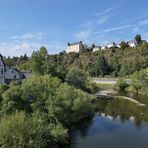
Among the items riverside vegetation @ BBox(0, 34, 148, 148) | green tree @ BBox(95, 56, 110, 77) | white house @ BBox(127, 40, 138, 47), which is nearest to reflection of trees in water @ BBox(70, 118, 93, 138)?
riverside vegetation @ BBox(0, 34, 148, 148)

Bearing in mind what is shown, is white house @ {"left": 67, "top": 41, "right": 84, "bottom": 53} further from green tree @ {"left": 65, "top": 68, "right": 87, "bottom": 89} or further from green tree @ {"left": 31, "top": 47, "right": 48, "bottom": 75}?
green tree @ {"left": 31, "top": 47, "right": 48, "bottom": 75}

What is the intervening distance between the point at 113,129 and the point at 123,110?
14.7m

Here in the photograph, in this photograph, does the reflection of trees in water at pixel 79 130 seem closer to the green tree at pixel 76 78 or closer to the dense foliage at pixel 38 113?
the dense foliage at pixel 38 113

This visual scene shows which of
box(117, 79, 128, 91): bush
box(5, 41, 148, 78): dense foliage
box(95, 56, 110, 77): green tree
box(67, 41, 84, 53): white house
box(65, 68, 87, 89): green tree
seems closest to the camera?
box(65, 68, 87, 89): green tree

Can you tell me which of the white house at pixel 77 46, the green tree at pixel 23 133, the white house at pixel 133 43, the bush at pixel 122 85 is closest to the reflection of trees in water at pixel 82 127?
the green tree at pixel 23 133

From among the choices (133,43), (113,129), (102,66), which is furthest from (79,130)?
(133,43)

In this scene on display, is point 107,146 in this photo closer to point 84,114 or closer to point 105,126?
point 105,126

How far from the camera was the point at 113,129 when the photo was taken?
125ft

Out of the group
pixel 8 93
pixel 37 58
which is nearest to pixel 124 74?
pixel 37 58

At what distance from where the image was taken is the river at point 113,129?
31370mm

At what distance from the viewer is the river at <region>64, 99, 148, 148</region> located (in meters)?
31.4

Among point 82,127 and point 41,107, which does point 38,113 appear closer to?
point 41,107

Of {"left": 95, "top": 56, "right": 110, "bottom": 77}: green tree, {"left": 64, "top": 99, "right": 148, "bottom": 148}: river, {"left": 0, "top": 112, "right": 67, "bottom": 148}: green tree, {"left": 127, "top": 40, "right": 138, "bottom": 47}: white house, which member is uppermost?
{"left": 127, "top": 40, "right": 138, "bottom": 47}: white house

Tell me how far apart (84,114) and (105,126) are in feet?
16.3
